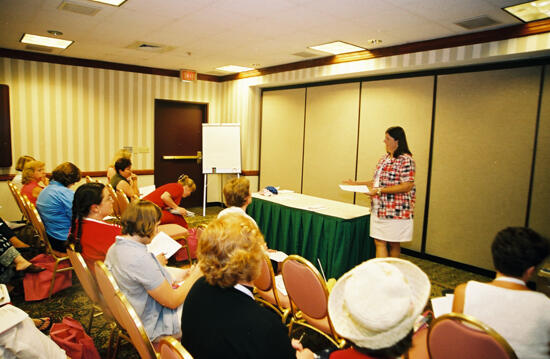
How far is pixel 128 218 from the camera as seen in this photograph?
1905 mm

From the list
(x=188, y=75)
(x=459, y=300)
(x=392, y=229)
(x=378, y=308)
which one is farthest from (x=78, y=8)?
(x=459, y=300)

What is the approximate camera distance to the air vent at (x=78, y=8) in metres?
3.41

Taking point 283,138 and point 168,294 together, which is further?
point 283,138

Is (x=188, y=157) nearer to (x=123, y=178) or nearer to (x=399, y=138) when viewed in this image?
(x=123, y=178)

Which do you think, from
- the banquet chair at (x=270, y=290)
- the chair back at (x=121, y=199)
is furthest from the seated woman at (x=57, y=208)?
the banquet chair at (x=270, y=290)

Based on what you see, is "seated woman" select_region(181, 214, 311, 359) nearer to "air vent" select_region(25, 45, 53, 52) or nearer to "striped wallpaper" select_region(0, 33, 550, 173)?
"striped wallpaper" select_region(0, 33, 550, 173)

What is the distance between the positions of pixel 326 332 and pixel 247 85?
5688mm

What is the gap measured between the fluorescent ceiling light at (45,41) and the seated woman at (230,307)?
4.90m

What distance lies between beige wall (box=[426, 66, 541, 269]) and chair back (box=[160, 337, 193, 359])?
162 inches

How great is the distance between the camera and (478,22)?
3.48 meters

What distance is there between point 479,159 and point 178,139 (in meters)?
5.53

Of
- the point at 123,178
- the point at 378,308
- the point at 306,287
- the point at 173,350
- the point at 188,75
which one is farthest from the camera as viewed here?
the point at 188,75

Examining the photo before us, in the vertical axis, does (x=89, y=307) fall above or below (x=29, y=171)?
below

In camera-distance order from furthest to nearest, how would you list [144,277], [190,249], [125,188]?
[125,188], [190,249], [144,277]
